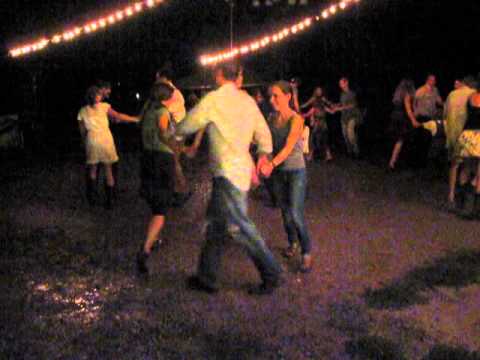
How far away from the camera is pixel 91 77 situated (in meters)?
28.6

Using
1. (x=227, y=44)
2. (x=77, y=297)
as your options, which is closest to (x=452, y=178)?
(x=77, y=297)

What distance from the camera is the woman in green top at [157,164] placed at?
21.0 ft

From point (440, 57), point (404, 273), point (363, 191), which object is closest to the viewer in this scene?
point (404, 273)

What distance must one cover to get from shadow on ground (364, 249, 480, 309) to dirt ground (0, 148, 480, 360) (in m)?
0.02

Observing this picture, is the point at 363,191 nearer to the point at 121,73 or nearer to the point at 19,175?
the point at 19,175

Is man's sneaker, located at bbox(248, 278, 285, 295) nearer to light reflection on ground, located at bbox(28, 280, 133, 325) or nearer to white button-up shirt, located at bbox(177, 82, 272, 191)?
white button-up shirt, located at bbox(177, 82, 272, 191)

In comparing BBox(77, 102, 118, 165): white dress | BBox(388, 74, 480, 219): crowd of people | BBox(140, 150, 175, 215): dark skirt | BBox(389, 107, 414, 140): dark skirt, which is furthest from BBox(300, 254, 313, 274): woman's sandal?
BBox(389, 107, 414, 140): dark skirt

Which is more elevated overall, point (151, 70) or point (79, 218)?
point (151, 70)

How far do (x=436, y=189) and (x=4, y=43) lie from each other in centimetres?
1156

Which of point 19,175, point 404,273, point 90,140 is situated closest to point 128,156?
point 19,175

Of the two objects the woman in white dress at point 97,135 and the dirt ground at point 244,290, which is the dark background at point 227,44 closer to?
the woman in white dress at point 97,135

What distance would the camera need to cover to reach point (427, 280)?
6250mm

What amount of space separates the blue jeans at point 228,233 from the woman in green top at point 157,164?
78 centimetres

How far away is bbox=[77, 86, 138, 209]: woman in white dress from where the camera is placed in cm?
953
